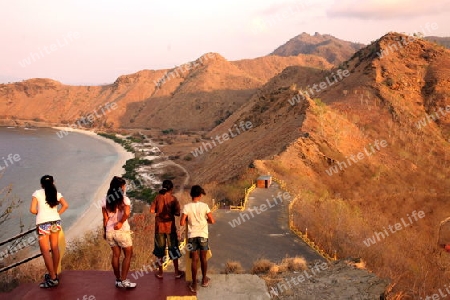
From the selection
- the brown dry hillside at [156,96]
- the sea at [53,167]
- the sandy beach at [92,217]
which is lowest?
the sandy beach at [92,217]

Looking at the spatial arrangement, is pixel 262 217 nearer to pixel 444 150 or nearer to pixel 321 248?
pixel 321 248

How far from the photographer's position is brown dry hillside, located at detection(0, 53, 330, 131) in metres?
105

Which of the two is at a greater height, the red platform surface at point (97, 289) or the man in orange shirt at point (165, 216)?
the man in orange shirt at point (165, 216)

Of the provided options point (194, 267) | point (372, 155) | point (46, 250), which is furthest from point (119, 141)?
point (194, 267)

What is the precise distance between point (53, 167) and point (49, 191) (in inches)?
2345

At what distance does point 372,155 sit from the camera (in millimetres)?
29906

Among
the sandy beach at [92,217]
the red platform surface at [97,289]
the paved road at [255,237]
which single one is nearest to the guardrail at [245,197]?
the paved road at [255,237]

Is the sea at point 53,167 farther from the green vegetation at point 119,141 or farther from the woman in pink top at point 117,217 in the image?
the woman in pink top at point 117,217

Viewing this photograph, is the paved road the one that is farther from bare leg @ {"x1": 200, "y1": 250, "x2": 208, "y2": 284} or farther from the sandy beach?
the sandy beach

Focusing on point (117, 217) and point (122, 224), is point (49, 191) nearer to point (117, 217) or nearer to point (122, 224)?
point (117, 217)

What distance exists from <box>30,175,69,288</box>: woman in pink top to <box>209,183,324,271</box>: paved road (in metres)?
4.92

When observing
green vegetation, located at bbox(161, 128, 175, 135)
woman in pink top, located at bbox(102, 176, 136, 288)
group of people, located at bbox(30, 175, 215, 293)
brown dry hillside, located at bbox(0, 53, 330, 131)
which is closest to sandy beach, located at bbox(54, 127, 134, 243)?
group of people, located at bbox(30, 175, 215, 293)

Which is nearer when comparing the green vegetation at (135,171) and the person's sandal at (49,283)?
the person's sandal at (49,283)

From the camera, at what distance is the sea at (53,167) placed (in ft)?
114
